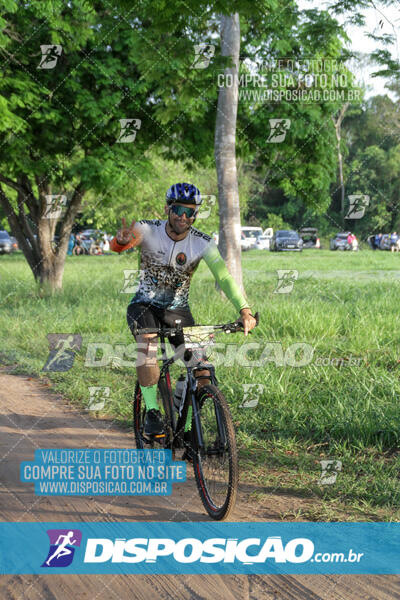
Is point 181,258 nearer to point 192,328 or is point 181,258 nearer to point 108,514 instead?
point 192,328

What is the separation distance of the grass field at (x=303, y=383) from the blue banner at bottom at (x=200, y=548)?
0.27 meters

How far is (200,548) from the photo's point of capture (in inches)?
137

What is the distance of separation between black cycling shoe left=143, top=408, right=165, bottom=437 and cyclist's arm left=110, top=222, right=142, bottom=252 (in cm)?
118

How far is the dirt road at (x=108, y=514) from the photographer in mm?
3047

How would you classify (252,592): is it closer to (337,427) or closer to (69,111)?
(337,427)

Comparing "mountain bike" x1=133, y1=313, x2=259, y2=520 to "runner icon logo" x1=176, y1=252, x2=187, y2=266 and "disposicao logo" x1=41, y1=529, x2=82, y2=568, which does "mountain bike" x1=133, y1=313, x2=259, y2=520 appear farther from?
"disposicao logo" x1=41, y1=529, x2=82, y2=568

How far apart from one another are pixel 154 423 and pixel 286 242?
37.1 m

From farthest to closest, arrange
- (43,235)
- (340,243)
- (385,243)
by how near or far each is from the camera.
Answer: (340,243) → (385,243) → (43,235)

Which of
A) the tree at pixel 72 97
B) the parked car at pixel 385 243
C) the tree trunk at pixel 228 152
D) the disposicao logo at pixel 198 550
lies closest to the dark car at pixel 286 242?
the parked car at pixel 385 243

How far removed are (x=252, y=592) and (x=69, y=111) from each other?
11659 mm

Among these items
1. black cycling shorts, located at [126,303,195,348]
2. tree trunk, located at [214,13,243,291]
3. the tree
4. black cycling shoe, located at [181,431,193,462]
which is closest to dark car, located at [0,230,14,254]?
the tree

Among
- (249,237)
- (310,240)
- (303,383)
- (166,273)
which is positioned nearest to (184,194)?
(166,273)

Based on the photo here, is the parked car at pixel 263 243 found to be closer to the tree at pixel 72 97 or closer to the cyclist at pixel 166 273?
the tree at pixel 72 97

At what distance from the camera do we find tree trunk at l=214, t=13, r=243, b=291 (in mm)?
11047
